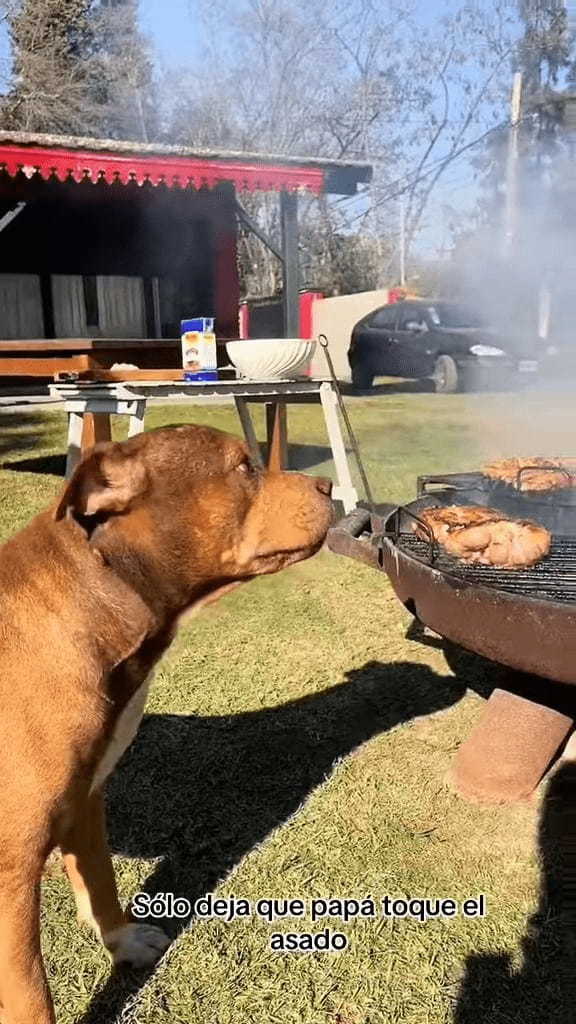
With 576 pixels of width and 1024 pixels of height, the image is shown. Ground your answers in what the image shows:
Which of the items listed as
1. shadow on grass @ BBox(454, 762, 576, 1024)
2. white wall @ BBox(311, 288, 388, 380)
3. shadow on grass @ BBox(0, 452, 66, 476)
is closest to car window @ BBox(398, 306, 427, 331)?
white wall @ BBox(311, 288, 388, 380)

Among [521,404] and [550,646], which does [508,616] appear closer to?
[550,646]

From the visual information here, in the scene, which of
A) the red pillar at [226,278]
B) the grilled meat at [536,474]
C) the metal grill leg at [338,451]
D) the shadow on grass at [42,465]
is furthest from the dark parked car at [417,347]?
the grilled meat at [536,474]

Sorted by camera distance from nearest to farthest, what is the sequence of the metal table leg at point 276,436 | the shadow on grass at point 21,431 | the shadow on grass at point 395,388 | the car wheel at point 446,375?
the metal table leg at point 276,436 → the shadow on grass at point 21,431 → the car wheel at point 446,375 → the shadow on grass at point 395,388

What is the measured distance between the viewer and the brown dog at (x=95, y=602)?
1.88 m

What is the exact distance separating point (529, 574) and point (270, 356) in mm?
3825

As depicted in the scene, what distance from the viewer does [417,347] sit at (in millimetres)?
17125

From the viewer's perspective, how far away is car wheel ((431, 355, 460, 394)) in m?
16.3

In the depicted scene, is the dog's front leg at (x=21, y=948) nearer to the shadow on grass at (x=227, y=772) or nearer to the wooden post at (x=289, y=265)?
the shadow on grass at (x=227, y=772)

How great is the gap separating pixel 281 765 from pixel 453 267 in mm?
5895

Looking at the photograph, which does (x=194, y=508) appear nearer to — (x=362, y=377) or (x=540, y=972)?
(x=540, y=972)

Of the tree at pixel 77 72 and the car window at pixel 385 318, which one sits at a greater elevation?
the tree at pixel 77 72

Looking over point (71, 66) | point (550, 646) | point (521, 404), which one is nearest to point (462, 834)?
point (550, 646)

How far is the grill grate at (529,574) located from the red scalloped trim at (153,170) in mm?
9647

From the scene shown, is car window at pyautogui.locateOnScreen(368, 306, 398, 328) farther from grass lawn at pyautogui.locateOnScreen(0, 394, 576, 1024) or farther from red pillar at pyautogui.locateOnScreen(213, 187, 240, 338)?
grass lawn at pyautogui.locateOnScreen(0, 394, 576, 1024)
